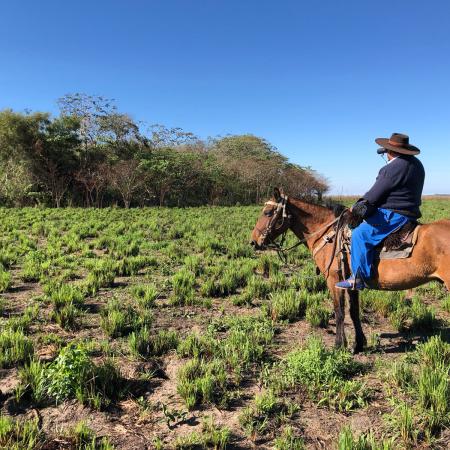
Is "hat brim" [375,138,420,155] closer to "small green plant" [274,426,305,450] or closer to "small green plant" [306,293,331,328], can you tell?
"small green plant" [306,293,331,328]

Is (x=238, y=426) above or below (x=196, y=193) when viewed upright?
below

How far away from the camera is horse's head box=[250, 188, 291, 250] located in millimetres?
5277

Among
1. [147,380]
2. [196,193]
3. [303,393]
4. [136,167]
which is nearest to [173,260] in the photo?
[147,380]

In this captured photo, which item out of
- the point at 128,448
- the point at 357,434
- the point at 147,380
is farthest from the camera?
the point at 147,380

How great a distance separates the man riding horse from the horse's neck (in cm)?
89

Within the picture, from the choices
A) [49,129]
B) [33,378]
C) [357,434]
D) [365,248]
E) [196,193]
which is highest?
[49,129]

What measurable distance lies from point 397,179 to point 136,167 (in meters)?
28.6

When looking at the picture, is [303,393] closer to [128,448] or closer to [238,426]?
[238,426]

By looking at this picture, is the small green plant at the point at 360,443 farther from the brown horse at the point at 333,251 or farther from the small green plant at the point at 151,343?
the small green plant at the point at 151,343

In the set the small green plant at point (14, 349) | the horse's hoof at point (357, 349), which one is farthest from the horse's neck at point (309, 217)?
the small green plant at point (14, 349)

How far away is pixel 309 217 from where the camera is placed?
17.3 ft

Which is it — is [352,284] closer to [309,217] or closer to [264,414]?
[309,217]

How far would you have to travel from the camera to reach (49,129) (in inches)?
1137

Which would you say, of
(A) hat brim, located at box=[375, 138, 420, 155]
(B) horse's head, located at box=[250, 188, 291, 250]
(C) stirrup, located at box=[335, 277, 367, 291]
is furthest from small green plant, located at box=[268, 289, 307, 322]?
(A) hat brim, located at box=[375, 138, 420, 155]
